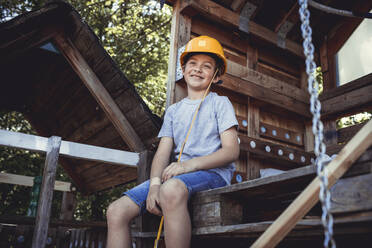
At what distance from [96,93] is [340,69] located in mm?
3776

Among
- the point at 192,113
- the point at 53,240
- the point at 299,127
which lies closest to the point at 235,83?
the point at 299,127

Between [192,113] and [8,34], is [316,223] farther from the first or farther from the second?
[8,34]

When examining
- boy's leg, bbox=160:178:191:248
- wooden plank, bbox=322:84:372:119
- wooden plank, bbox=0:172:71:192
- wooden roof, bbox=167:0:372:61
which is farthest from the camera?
wooden plank, bbox=0:172:71:192

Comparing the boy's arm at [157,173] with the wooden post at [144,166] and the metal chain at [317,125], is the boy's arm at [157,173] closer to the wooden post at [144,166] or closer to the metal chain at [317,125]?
the wooden post at [144,166]

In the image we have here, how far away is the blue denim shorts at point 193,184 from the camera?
255 cm

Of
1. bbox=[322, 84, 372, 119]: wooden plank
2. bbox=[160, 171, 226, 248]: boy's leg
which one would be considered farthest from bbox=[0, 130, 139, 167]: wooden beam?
bbox=[322, 84, 372, 119]: wooden plank

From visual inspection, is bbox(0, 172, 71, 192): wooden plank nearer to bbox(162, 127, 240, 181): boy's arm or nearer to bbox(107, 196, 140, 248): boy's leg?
bbox(107, 196, 140, 248): boy's leg

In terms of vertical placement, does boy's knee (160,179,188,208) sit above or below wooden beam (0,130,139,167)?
below

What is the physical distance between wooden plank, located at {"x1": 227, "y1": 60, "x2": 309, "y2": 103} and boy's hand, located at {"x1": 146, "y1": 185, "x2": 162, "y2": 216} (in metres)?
2.60

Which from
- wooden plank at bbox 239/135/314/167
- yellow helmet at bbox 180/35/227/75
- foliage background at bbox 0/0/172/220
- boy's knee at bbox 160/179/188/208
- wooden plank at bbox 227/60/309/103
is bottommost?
boy's knee at bbox 160/179/188/208

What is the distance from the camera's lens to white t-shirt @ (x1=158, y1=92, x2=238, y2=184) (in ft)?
9.47

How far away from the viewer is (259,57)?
5508mm

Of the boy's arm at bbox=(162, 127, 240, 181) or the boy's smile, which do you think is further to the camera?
the boy's smile

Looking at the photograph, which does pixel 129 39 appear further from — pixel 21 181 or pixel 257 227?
pixel 257 227
